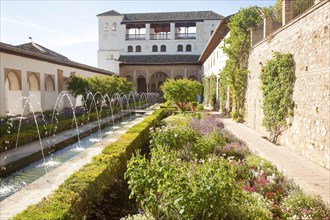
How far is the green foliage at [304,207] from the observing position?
4.20 m

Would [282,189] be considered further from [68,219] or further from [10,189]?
Answer: [10,189]

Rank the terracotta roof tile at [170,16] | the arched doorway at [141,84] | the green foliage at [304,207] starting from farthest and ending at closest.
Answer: the arched doorway at [141,84] < the terracotta roof tile at [170,16] < the green foliage at [304,207]

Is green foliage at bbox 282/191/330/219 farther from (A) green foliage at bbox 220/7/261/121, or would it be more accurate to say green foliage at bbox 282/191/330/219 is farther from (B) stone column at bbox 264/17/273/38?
(A) green foliage at bbox 220/7/261/121

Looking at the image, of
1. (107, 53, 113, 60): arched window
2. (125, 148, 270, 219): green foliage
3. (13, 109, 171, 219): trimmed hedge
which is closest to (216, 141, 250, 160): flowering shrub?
(13, 109, 171, 219): trimmed hedge

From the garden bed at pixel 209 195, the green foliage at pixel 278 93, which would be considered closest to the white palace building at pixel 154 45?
the green foliage at pixel 278 93

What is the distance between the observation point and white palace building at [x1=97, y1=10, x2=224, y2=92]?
4494cm

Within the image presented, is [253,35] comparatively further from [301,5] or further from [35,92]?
[35,92]

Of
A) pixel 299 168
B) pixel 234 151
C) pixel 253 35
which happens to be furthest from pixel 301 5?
pixel 253 35

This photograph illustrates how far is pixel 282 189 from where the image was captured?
5137mm

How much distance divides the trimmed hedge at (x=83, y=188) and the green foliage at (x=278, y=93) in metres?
5.22

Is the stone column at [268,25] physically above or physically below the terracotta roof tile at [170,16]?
below

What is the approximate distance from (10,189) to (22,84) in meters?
14.1

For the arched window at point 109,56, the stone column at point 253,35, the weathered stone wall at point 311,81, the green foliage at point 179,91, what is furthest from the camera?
Result: the arched window at point 109,56

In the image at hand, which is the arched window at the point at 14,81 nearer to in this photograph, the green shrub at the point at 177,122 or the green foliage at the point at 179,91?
the green foliage at the point at 179,91
